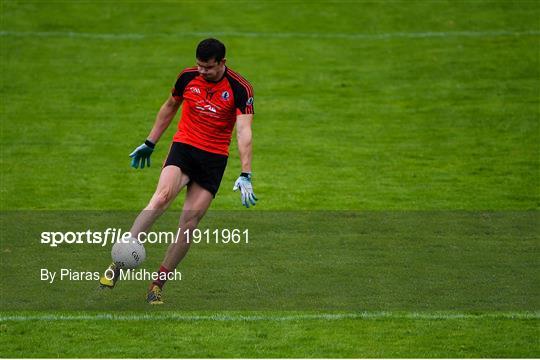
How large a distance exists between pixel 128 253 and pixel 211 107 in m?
1.86

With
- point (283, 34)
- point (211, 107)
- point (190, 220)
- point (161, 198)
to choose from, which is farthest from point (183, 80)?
point (283, 34)

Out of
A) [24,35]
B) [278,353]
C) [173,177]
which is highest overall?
[24,35]

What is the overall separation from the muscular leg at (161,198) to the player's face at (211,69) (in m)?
1.04

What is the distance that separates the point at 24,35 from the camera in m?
A: 27.0

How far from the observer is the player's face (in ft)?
35.8

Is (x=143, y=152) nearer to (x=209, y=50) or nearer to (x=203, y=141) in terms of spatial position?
(x=203, y=141)

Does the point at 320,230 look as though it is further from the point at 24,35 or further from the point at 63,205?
the point at 24,35

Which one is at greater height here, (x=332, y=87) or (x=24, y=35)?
(x=24, y=35)

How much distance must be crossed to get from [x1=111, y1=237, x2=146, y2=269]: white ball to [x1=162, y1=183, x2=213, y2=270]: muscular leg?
69cm

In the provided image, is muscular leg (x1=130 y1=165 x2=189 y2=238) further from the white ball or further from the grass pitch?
the grass pitch

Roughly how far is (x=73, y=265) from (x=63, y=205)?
163 inches

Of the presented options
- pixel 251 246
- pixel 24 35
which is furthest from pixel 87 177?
pixel 24 35

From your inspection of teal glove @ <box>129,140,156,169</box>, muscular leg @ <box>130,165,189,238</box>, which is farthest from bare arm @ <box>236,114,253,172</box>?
teal glove @ <box>129,140,156,169</box>

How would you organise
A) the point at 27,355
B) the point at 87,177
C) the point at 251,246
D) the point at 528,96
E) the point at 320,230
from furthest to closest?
the point at 528,96 < the point at 87,177 < the point at 320,230 < the point at 251,246 < the point at 27,355
